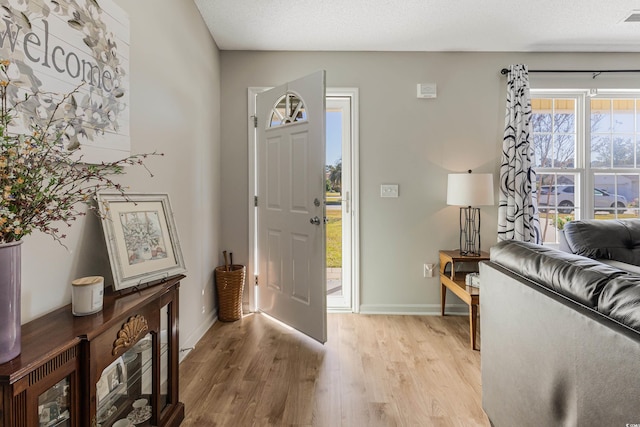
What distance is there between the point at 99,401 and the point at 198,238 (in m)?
1.56

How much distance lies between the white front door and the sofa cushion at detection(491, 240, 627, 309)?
1.35m

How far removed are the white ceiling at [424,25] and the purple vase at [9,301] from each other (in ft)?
7.56

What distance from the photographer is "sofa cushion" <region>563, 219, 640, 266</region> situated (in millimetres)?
2486

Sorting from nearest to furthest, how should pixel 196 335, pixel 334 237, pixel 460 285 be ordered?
1. pixel 196 335
2. pixel 460 285
3. pixel 334 237

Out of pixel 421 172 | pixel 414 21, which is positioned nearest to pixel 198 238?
pixel 421 172

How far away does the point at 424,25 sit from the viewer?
2.70 meters

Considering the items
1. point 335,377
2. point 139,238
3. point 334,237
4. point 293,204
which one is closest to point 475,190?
point 334,237

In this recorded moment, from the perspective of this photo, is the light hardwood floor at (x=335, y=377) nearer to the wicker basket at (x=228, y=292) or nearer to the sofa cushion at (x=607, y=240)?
the wicker basket at (x=228, y=292)

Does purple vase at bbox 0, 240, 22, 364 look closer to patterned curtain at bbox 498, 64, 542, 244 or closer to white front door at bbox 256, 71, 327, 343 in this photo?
white front door at bbox 256, 71, 327, 343

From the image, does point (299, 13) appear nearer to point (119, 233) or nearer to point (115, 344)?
point (119, 233)

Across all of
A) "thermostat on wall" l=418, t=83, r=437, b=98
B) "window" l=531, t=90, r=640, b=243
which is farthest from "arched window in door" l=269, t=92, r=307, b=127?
"window" l=531, t=90, r=640, b=243

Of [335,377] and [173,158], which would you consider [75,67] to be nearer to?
[173,158]

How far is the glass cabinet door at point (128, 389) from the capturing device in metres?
1.13

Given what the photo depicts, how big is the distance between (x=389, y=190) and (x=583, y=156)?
1993 mm
